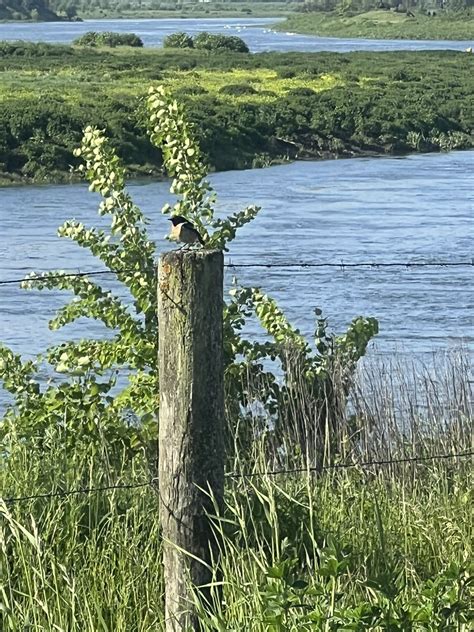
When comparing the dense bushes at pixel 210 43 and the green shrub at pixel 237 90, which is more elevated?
the dense bushes at pixel 210 43

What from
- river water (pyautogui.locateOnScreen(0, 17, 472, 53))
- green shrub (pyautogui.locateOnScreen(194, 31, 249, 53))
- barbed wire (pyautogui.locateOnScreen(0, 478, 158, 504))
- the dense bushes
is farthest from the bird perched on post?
river water (pyautogui.locateOnScreen(0, 17, 472, 53))

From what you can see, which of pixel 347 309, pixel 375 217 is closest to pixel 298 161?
pixel 375 217

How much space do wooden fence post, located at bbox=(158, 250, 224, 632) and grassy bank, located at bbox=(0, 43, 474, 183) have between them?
13.3 m

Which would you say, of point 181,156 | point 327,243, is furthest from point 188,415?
point 327,243

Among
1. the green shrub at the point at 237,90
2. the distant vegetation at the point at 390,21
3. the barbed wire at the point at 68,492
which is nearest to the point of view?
the barbed wire at the point at 68,492

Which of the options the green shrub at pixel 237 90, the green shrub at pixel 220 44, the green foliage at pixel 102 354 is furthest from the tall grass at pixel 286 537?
the green shrub at pixel 220 44

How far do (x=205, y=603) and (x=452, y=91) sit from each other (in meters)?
35.8

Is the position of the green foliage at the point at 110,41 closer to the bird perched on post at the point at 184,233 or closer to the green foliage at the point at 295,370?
the green foliage at the point at 295,370

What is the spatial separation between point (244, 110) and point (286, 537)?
27.2 meters

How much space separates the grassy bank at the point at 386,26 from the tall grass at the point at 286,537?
92445 mm

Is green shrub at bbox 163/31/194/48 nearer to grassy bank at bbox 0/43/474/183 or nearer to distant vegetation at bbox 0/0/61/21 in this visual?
grassy bank at bbox 0/43/474/183

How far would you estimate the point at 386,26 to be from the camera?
111750mm

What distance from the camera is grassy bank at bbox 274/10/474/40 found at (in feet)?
331

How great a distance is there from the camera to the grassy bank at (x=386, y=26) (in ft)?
331
